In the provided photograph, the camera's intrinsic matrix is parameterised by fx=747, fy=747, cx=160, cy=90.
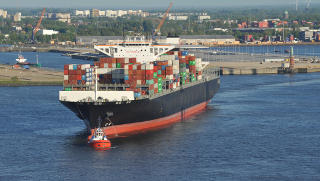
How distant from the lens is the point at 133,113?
60.0 meters

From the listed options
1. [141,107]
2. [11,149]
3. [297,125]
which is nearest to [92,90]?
[141,107]

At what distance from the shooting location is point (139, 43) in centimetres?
7238

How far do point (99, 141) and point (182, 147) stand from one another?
20.3ft

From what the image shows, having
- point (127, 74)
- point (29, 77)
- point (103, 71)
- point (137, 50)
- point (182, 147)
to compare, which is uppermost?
point (137, 50)

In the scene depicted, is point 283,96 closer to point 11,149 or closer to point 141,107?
point 141,107

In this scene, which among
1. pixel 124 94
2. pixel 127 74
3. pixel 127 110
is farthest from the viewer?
pixel 127 74

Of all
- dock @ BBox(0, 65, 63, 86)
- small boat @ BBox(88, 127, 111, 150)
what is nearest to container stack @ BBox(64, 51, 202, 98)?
small boat @ BBox(88, 127, 111, 150)

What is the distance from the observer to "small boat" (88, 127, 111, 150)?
54781 millimetres

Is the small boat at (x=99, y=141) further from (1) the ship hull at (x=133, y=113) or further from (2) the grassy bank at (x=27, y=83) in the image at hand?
(2) the grassy bank at (x=27, y=83)

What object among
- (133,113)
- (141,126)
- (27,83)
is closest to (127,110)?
(133,113)

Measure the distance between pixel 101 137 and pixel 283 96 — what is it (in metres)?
37.5

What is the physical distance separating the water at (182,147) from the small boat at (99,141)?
0.65 meters

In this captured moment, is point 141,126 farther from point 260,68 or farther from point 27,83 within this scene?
point 260,68

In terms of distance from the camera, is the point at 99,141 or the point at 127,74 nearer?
the point at 99,141
